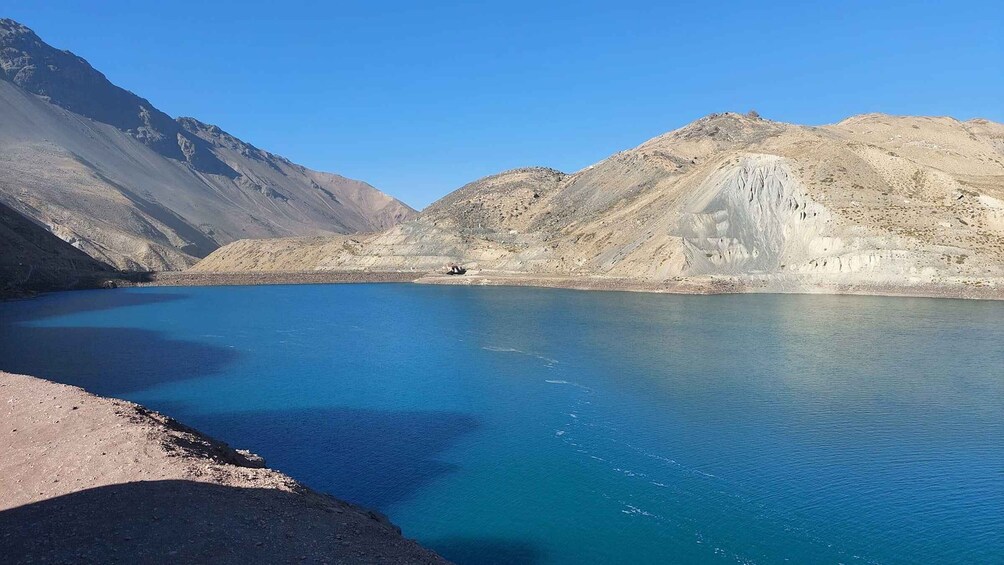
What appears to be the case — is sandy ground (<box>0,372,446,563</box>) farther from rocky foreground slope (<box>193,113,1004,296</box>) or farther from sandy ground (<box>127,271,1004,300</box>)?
rocky foreground slope (<box>193,113,1004,296</box>)

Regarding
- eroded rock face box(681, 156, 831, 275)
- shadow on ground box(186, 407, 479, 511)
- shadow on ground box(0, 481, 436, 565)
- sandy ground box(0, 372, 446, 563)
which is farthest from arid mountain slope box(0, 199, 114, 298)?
eroded rock face box(681, 156, 831, 275)

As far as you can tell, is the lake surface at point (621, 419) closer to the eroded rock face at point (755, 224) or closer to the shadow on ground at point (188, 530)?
the shadow on ground at point (188, 530)

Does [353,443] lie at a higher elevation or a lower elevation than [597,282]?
lower

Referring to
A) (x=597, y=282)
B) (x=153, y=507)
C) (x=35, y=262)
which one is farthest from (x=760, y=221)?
(x=35, y=262)

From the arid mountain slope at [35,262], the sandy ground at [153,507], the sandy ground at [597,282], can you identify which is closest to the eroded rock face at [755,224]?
the sandy ground at [597,282]

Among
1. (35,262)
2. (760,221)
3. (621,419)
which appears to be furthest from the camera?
(35,262)

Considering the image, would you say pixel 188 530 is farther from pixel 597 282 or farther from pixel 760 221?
pixel 760 221
